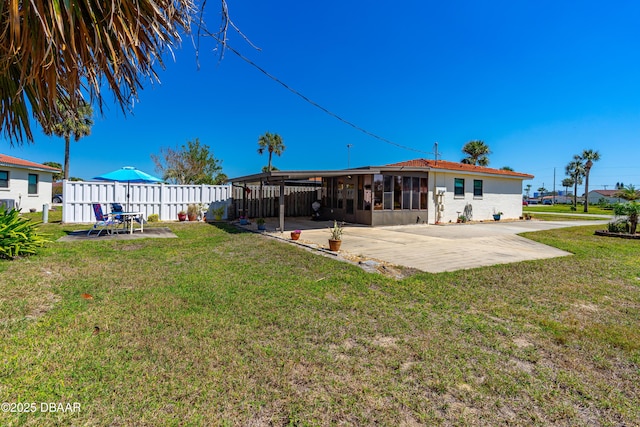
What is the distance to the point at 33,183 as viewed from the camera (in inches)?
799

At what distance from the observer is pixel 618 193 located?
41.0 feet

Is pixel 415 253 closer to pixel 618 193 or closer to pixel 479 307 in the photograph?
pixel 479 307

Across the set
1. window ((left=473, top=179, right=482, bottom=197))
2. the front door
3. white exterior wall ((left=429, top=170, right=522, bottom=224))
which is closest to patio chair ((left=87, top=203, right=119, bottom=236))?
the front door

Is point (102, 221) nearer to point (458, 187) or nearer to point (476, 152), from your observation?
point (458, 187)

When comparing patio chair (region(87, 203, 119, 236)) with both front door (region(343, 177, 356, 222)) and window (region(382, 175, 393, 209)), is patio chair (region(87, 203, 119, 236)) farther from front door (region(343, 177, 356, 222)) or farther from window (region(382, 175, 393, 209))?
window (region(382, 175, 393, 209))

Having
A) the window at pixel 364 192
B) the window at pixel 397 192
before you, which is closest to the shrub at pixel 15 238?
the window at pixel 364 192

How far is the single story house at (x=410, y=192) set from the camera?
14.0 m

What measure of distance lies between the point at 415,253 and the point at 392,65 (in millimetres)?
12438

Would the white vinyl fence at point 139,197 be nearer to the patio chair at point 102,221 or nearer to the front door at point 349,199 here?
the patio chair at point 102,221

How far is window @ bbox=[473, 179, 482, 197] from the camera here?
18.4m

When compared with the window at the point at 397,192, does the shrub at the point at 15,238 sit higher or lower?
lower

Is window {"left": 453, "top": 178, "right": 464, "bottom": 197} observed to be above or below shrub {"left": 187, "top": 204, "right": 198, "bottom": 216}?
above

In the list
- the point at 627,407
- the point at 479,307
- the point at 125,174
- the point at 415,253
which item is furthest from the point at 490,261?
the point at 125,174

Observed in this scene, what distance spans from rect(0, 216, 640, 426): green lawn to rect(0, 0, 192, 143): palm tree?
6.79 ft
